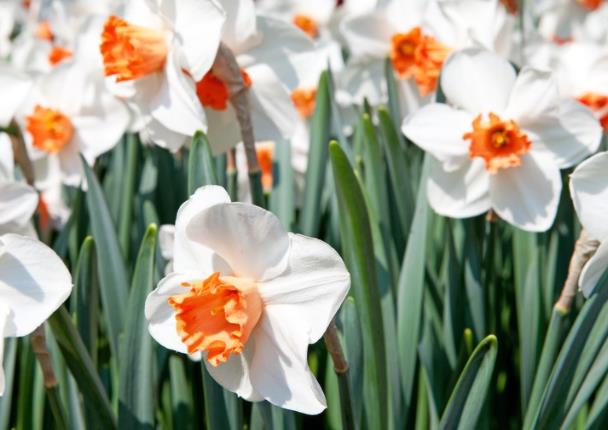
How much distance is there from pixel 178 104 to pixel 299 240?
1.90ft

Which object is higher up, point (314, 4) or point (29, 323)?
point (29, 323)

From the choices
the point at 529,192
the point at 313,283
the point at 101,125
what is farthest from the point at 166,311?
the point at 101,125

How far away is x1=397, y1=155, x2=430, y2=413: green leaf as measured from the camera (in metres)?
1.55

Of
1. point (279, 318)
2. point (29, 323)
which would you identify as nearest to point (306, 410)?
point (279, 318)

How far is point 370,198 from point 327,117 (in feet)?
0.76

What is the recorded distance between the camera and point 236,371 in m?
1.13

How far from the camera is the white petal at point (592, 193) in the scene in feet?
4.19

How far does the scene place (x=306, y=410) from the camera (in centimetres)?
106

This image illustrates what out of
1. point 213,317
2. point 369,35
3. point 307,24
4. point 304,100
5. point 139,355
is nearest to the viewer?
point 213,317

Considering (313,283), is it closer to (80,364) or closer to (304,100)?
(80,364)

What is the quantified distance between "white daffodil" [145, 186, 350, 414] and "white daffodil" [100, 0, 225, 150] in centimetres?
44

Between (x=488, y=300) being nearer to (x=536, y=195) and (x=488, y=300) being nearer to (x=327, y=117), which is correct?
(x=536, y=195)

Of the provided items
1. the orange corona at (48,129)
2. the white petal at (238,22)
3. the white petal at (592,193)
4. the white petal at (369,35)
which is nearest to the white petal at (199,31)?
the white petal at (238,22)

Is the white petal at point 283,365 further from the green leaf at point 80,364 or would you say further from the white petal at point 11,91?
the white petal at point 11,91
